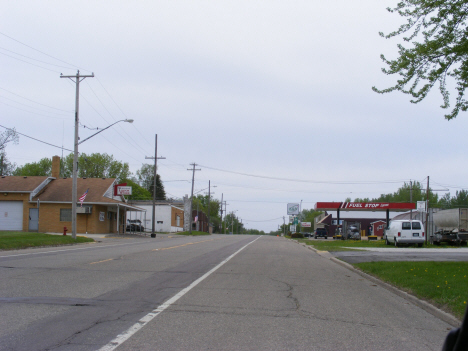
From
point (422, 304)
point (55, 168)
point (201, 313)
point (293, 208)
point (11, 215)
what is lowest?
point (422, 304)

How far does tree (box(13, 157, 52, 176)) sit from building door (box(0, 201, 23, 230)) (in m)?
52.2

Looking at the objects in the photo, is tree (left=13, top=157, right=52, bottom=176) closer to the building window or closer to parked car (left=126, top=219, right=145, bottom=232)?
parked car (left=126, top=219, right=145, bottom=232)

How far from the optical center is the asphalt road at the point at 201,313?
6.04 meters

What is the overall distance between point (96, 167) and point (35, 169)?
1209 centimetres

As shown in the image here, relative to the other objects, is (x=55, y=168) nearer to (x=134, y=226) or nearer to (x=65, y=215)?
(x=65, y=215)

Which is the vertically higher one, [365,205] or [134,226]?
[365,205]

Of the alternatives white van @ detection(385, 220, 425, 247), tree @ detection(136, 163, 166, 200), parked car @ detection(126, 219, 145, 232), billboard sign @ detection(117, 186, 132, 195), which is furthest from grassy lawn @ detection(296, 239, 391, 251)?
tree @ detection(136, 163, 166, 200)

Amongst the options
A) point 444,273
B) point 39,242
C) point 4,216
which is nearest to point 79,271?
point 444,273

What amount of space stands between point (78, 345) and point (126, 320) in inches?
55.2

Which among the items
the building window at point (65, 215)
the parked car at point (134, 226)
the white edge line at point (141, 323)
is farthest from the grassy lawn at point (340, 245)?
the parked car at point (134, 226)

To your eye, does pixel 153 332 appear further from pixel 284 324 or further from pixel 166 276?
pixel 166 276

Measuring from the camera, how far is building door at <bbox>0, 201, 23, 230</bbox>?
145 ft

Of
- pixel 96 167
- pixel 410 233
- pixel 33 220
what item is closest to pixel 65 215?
pixel 33 220

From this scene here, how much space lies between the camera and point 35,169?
306 feet
